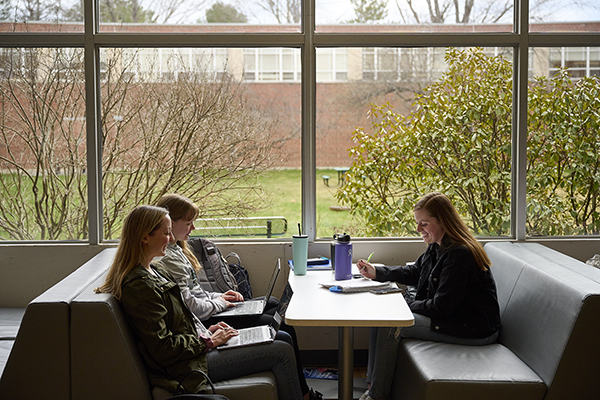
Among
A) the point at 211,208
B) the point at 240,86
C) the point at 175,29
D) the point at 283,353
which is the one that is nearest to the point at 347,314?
the point at 283,353

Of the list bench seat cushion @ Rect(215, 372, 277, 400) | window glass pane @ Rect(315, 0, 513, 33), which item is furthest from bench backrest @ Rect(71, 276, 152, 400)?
window glass pane @ Rect(315, 0, 513, 33)

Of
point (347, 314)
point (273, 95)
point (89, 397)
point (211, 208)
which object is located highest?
point (273, 95)

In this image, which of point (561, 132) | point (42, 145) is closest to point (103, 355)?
point (42, 145)

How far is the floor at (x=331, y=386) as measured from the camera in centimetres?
336

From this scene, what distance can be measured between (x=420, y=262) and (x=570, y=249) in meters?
1.34

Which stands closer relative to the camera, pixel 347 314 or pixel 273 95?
pixel 347 314

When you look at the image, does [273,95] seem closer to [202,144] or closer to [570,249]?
[202,144]

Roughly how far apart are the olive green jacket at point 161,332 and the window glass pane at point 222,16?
2050 mm

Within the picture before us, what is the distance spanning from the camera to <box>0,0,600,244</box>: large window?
388 cm

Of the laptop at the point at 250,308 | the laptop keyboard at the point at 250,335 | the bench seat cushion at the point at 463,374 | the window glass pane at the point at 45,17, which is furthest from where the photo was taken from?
the window glass pane at the point at 45,17

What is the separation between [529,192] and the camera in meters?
4.03

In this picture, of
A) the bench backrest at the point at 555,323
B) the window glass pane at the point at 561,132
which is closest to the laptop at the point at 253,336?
the bench backrest at the point at 555,323

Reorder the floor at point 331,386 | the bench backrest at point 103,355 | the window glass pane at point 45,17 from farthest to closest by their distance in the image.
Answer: the window glass pane at point 45,17, the floor at point 331,386, the bench backrest at point 103,355

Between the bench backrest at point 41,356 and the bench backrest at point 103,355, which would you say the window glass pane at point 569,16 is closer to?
the bench backrest at point 103,355
